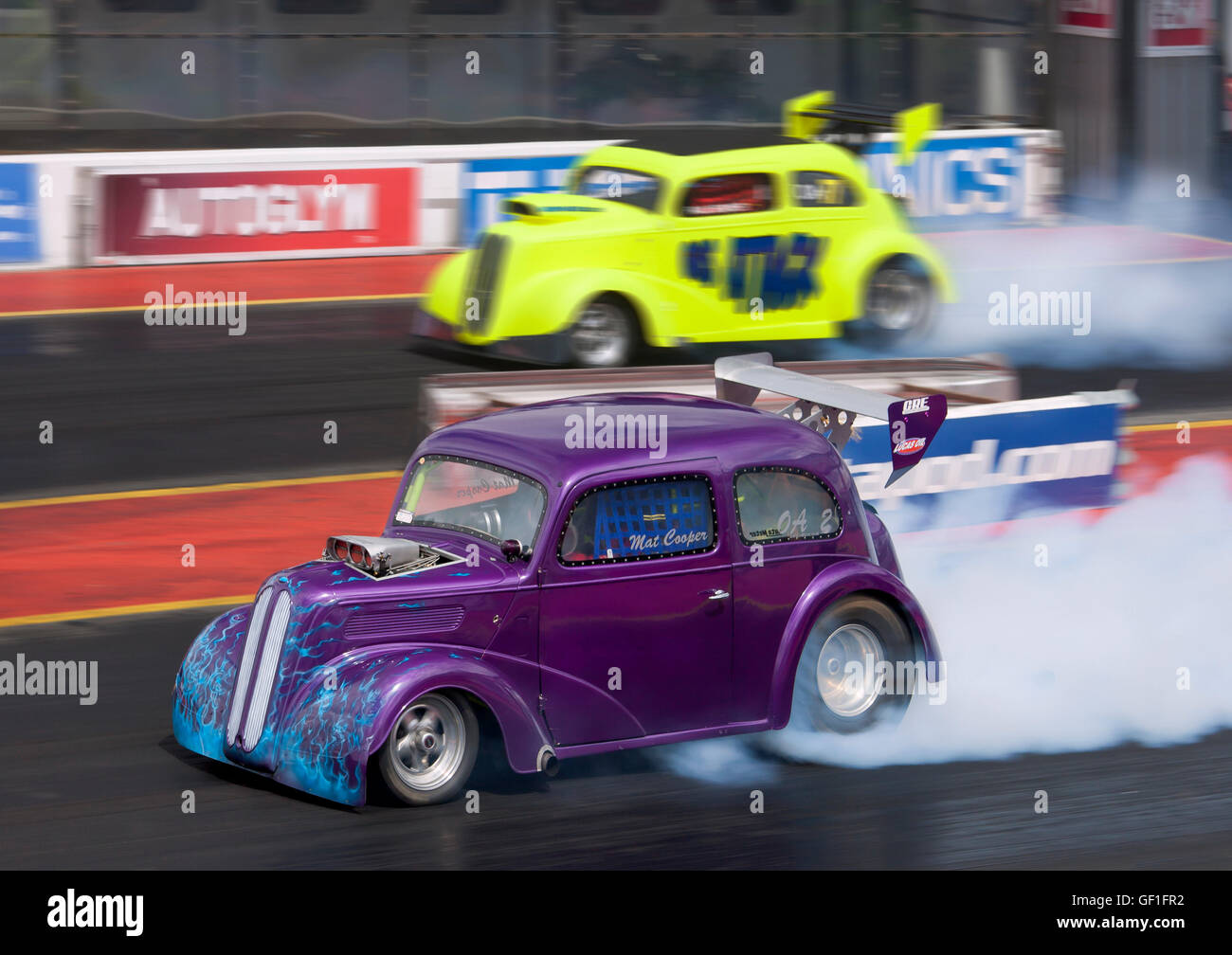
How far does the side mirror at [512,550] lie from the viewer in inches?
299

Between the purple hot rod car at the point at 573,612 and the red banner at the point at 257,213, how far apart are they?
12.3 meters

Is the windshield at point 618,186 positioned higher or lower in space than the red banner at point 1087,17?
lower

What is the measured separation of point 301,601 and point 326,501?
18.1 feet

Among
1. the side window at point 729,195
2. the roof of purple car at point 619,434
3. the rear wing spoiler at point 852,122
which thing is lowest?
the roof of purple car at point 619,434

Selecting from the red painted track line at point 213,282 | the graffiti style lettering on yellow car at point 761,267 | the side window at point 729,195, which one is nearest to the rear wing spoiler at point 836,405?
the graffiti style lettering on yellow car at point 761,267

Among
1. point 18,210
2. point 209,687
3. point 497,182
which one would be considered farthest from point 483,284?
point 209,687

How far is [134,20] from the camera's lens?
86.1ft

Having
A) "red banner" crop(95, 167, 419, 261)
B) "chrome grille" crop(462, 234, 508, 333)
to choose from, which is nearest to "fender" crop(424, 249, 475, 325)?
"chrome grille" crop(462, 234, 508, 333)

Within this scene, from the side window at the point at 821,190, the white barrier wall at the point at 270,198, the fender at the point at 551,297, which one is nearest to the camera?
the fender at the point at 551,297

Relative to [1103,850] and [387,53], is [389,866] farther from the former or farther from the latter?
[387,53]

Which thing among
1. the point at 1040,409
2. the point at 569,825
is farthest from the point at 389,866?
the point at 1040,409

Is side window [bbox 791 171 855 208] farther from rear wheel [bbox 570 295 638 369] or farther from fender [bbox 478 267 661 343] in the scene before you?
rear wheel [bbox 570 295 638 369]

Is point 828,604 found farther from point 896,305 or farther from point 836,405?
point 896,305

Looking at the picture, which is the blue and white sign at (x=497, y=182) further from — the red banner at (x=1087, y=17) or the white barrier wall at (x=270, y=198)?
the red banner at (x=1087, y=17)
